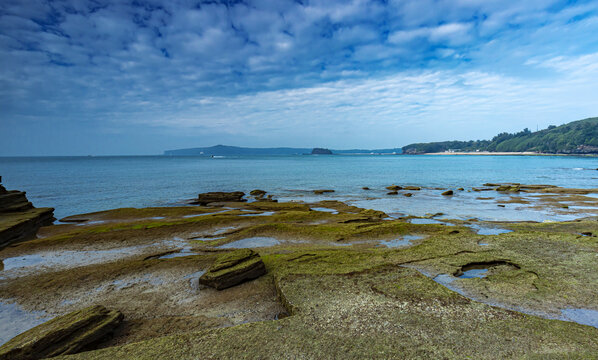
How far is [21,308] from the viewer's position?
7852 mm

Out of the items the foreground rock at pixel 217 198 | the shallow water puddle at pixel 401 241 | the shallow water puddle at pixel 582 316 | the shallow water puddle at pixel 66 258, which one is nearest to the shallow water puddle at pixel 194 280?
the shallow water puddle at pixel 66 258

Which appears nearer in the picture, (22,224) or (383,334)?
(383,334)

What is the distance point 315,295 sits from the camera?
6840 millimetres

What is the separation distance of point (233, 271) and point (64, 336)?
403cm

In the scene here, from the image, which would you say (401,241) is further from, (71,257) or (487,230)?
(71,257)

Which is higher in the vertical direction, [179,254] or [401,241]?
[401,241]

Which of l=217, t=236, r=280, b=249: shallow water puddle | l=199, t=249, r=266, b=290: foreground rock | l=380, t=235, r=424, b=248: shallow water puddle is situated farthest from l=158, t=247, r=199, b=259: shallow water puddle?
l=380, t=235, r=424, b=248: shallow water puddle

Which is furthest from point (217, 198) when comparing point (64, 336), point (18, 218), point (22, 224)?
point (64, 336)

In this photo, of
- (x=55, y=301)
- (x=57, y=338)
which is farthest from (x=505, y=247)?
(x=55, y=301)

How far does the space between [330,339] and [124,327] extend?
487 cm

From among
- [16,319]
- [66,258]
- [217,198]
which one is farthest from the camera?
[217,198]

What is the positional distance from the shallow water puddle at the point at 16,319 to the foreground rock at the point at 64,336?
5.47 feet

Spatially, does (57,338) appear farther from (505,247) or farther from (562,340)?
(505,247)

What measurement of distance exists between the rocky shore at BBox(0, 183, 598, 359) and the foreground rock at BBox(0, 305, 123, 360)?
3 centimetres
